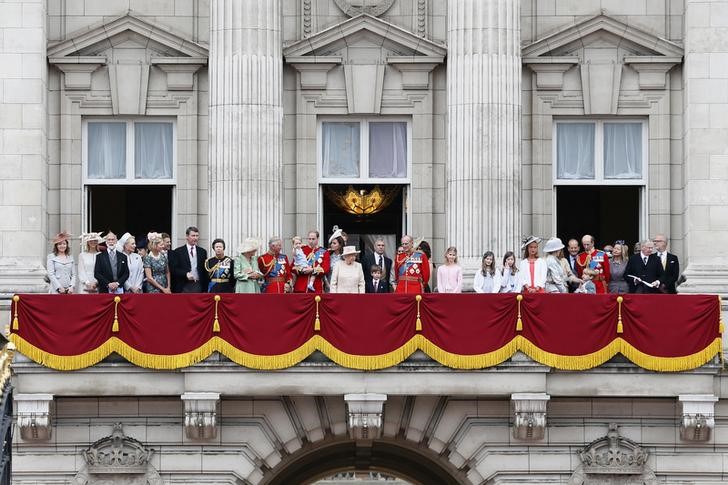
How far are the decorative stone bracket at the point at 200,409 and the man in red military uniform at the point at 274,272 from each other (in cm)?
271

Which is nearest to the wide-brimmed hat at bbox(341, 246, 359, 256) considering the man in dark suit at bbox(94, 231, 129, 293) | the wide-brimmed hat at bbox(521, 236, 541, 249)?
the wide-brimmed hat at bbox(521, 236, 541, 249)

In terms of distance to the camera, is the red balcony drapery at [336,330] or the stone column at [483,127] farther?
the stone column at [483,127]

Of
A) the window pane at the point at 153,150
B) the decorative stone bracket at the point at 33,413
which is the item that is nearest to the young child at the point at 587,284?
the window pane at the point at 153,150

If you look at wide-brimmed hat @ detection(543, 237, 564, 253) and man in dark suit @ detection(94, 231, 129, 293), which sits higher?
wide-brimmed hat @ detection(543, 237, 564, 253)

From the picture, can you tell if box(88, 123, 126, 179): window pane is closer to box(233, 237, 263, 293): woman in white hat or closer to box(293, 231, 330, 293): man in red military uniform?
box(233, 237, 263, 293): woman in white hat

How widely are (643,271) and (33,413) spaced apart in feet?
42.2

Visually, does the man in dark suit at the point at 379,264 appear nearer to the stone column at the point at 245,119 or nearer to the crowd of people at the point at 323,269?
the crowd of people at the point at 323,269

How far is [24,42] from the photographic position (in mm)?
41844

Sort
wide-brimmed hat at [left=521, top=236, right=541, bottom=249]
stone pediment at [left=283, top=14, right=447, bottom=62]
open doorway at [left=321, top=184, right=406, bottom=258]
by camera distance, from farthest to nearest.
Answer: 1. open doorway at [left=321, top=184, right=406, bottom=258]
2. stone pediment at [left=283, top=14, right=447, bottom=62]
3. wide-brimmed hat at [left=521, top=236, right=541, bottom=249]

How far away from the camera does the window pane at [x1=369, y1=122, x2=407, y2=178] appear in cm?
4322

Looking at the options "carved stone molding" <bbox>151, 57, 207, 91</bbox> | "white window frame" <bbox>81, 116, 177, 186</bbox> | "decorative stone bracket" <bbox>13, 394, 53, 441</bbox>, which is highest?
"carved stone molding" <bbox>151, 57, 207, 91</bbox>

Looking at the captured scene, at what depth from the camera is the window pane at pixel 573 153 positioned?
1704 inches

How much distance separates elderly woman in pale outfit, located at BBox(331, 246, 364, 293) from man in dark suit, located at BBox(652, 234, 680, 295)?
635 cm

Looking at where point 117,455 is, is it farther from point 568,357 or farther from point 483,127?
point 483,127
